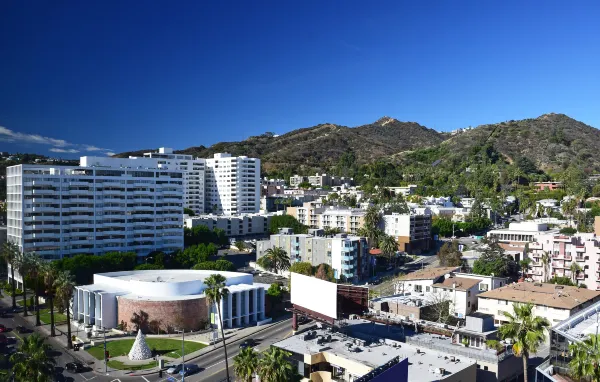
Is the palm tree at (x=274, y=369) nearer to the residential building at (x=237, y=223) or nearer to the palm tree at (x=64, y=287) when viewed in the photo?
the palm tree at (x=64, y=287)

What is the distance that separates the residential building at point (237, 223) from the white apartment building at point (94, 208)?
2387cm

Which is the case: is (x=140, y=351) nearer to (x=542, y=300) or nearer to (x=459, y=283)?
(x=459, y=283)

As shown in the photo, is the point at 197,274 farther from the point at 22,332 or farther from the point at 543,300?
the point at 543,300

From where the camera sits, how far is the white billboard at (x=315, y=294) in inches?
2127

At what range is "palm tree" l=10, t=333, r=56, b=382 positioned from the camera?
33.8 meters

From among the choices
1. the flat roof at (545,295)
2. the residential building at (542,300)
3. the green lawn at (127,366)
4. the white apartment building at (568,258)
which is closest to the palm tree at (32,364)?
the green lawn at (127,366)

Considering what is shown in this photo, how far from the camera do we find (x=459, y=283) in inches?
2800

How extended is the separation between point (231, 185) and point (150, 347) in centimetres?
12268

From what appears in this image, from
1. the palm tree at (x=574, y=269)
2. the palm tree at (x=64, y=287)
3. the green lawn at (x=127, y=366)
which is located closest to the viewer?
the green lawn at (x=127, y=366)

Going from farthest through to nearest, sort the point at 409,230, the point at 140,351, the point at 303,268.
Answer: the point at 409,230
the point at 303,268
the point at 140,351

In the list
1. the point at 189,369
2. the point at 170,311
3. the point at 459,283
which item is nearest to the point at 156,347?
the point at 170,311

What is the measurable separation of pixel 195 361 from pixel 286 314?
23.1 metres

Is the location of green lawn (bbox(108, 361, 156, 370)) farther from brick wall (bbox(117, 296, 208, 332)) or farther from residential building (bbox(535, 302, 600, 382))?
residential building (bbox(535, 302, 600, 382))

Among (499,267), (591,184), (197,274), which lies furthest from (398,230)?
(591,184)
